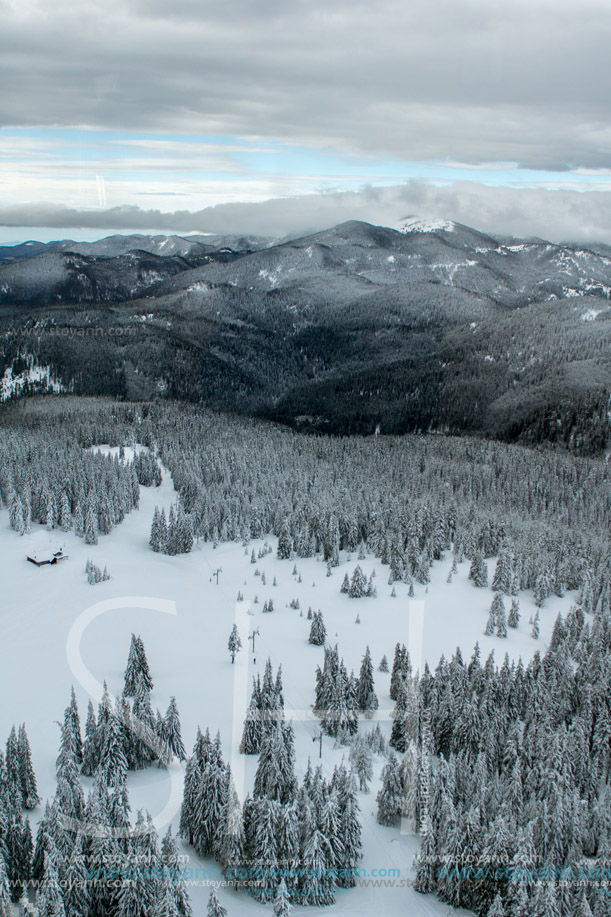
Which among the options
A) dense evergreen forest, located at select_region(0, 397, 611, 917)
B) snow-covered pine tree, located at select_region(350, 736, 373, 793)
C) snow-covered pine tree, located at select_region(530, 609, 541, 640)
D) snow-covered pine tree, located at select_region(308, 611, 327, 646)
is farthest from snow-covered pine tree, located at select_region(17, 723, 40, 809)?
snow-covered pine tree, located at select_region(530, 609, 541, 640)

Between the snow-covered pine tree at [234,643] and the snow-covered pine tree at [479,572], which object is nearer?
the snow-covered pine tree at [234,643]

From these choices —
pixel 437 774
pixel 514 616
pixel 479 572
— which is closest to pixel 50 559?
pixel 479 572

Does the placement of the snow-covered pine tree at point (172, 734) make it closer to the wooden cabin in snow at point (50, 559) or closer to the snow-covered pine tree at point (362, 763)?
the snow-covered pine tree at point (362, 763)

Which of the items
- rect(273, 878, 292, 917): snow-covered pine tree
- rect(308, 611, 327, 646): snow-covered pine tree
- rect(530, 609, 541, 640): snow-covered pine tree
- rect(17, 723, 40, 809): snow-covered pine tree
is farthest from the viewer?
rect(530, 609, 541, 640): snow-covered pine tree

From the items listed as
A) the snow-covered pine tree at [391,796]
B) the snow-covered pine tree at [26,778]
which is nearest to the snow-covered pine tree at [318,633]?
the snow-covered pine tree at [391,796]

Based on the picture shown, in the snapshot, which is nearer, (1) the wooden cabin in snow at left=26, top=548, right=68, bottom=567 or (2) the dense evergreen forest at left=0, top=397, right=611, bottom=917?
(2) the dense evergreen forest at left=0, top=397, right=611, bottom=917

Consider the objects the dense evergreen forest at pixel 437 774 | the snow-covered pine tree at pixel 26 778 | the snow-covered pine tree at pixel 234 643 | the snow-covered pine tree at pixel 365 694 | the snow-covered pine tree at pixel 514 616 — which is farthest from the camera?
the snow-covered pine tree at pixel 514 616

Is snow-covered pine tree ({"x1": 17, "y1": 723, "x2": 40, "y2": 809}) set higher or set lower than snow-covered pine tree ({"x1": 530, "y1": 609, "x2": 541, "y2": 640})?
higher

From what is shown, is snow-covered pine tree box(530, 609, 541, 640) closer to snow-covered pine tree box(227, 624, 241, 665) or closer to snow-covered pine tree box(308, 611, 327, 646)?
snow-covered pine tree box(308, 611, 327, 646)

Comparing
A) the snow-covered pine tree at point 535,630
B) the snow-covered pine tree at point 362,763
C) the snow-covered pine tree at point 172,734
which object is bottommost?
the snow-covered pine tree at point 535,630

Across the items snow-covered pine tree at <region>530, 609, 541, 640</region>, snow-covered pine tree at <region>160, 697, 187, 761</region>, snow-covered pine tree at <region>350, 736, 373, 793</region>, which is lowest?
snow-covered pine tree at <region>530, 609, 541, 640</region>
